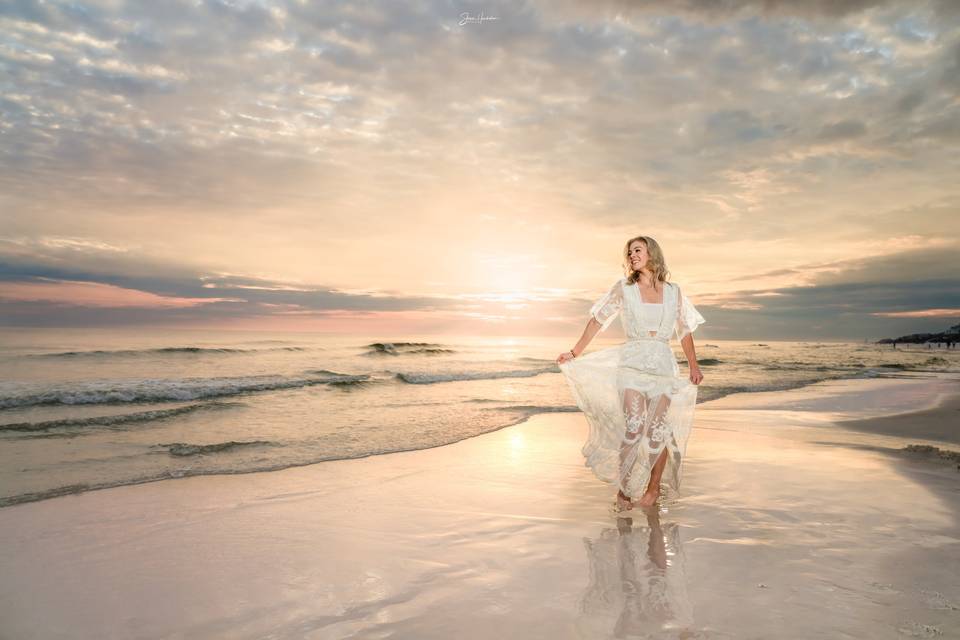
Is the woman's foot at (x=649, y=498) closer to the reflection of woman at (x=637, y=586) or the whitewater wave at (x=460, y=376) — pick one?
the reflection of woman at (x=637, y=586)

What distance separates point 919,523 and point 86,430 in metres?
13.6

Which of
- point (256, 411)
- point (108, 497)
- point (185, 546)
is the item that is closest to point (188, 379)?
point (256, 411)

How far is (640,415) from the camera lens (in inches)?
236

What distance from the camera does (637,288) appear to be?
5910 millimetres

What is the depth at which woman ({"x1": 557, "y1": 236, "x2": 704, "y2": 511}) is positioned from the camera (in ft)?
19.2

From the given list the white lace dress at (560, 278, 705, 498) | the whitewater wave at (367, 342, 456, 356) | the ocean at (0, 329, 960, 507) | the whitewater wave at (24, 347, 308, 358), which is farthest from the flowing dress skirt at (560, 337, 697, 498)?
the whitewater wave at (367, 342, 456, 356)

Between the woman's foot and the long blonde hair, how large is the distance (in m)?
2.19

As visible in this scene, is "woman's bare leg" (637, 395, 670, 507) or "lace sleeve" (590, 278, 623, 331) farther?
"lace sleeve" (590, 278, 623, 331)

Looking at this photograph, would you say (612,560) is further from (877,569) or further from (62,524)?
(62,524)

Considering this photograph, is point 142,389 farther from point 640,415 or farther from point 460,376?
point 640,415

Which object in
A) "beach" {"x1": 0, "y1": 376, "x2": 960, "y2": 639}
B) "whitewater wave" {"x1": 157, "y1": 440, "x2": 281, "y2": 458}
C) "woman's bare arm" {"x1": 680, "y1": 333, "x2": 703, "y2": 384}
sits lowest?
"whitewater wave" {"x1": 157, "y1": 440, "x2": 281, "y2": 458}

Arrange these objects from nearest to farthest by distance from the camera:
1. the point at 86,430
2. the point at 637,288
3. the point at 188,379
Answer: the point at 637,288, the point at 86,430, the point at 188,379

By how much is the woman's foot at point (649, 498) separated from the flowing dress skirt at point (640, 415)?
82 millimetres

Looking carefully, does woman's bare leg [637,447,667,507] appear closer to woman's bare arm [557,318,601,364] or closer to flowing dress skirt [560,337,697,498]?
flowing dress skirt [560,337,697,498]
